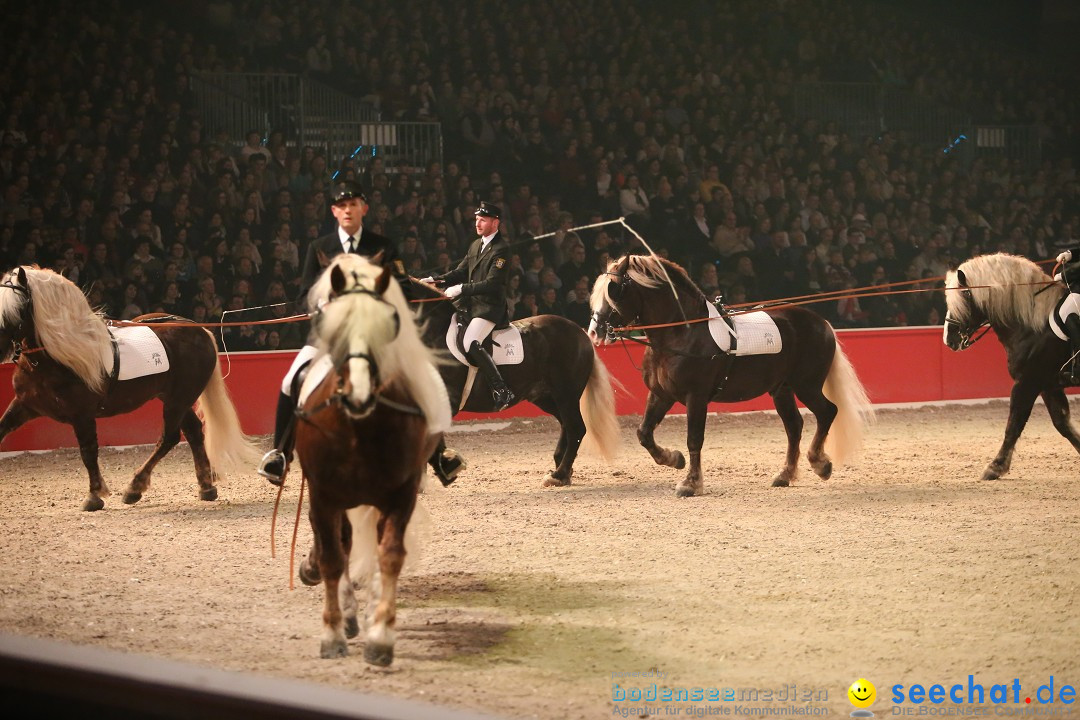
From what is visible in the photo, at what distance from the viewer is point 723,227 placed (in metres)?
16.6

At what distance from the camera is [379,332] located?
4.14 meters

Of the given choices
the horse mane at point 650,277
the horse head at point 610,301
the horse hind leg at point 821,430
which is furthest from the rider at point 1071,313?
the horse head at point 610,301

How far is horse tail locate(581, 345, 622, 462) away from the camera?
9.51 metres

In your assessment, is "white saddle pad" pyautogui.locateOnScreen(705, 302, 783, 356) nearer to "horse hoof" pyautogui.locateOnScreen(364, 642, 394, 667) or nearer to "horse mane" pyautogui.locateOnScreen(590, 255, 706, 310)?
"horse mane" pyautogui.locateOnScreen(590, 255, 706, 310)

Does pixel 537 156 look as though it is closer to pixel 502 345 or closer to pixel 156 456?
pixel 502 345

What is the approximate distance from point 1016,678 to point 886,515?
141 inches

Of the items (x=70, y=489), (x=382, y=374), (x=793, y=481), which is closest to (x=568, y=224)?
(x=793, y=481)

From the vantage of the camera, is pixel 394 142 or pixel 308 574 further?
pixel 394 142

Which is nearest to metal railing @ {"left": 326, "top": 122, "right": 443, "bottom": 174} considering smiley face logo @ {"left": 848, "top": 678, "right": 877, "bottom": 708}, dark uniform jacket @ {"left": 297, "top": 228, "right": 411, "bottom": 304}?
dark uniform jacket @ {"left": 297, "top": 228, "right": 411, "bottom": 304}

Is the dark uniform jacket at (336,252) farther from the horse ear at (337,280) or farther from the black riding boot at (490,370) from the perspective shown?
the black riding boot at (490,370)

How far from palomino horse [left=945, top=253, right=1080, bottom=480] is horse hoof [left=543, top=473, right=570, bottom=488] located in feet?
11.8

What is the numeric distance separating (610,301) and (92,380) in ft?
13.4

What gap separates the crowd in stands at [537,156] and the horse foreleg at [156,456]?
310 cm

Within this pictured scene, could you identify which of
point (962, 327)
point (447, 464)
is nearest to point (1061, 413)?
point (962, 327)
